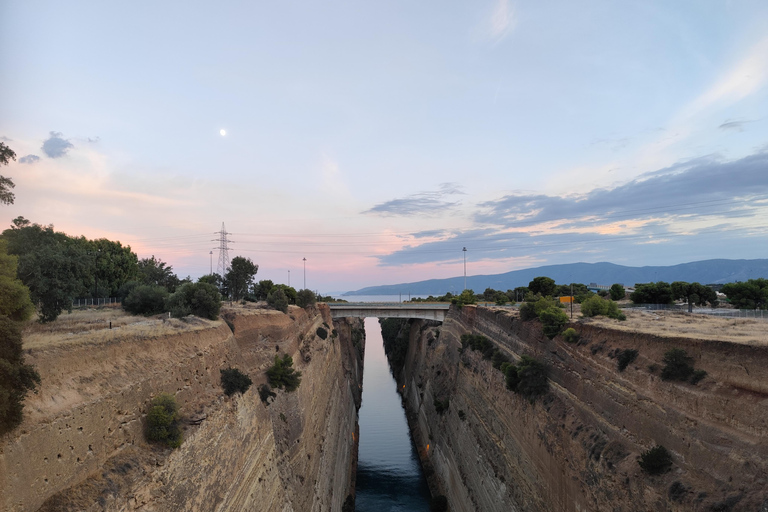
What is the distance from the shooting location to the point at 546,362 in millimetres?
26969

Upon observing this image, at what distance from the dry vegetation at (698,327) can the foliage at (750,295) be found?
14277 mm

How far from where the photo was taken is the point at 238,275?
52.7 metres

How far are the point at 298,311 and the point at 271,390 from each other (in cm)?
1499

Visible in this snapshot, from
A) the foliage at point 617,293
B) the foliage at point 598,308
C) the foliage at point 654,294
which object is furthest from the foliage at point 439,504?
the foliage at point 617,293

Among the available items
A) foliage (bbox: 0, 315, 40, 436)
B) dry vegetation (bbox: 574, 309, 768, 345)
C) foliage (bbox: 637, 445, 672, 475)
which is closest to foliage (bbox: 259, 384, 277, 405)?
foliage (bbox: 0, 315, 40, 436)

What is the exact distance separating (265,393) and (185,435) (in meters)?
10.4

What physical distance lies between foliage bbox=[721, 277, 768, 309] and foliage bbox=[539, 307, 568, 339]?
2314 centimetres

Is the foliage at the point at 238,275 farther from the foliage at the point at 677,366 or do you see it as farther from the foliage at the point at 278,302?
the foliage at the point at 677,366

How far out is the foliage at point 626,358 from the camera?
1925 cm

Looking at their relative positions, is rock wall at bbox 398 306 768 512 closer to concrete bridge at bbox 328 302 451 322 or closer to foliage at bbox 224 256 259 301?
concrete bridge at bbox 328 302 451 322

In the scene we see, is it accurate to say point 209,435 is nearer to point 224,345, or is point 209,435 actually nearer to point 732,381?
point 224,345

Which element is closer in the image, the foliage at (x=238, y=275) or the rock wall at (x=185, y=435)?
the rock wall at (x=185, y=435)

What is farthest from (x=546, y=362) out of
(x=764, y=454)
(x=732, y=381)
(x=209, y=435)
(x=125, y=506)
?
(x=125, y=506)

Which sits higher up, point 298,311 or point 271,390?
point 298,311
